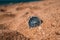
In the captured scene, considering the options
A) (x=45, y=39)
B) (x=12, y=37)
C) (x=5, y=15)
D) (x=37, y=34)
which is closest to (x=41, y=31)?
(x=37, y=34)

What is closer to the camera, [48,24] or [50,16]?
[48,24]

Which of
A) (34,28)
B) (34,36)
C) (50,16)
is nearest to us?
(34,36)

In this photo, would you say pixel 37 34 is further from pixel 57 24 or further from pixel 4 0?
pixel 4 0

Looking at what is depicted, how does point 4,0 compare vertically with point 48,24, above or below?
above

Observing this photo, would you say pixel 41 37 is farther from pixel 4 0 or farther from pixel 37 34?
pixel 4 0

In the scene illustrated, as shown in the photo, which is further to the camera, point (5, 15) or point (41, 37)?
point (5, 15)

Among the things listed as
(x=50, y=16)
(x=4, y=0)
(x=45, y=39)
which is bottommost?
(x=45, y=39)

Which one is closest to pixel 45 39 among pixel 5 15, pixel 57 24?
pixel 57 24

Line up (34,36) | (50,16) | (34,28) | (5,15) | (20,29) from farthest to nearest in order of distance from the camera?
(5,15), (50,16), (20,29), (34,28), (34,36)

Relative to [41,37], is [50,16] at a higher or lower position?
higher

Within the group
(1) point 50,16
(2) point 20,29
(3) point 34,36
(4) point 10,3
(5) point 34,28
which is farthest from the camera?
(4) point 10,3
